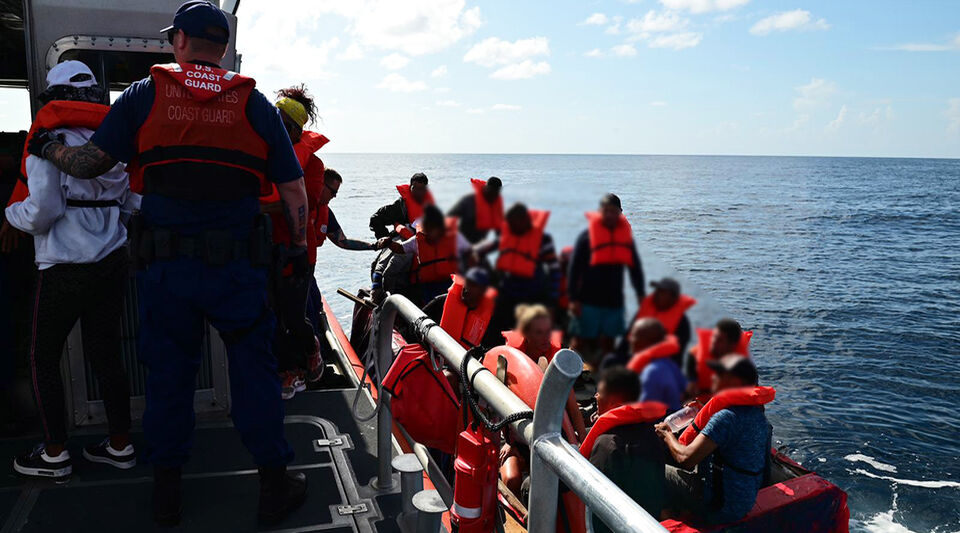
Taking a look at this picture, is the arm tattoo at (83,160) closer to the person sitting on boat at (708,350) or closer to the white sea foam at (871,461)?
the person sitting on boat at (708,350)

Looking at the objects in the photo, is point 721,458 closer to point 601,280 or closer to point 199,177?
point 199,177

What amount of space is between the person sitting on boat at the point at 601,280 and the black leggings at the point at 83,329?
269cm

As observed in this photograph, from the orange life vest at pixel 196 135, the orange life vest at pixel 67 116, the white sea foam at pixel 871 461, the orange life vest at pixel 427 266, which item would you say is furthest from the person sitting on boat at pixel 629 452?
the white sea foam at pixel 871 461

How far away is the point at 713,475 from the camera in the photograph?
3668 millimetres

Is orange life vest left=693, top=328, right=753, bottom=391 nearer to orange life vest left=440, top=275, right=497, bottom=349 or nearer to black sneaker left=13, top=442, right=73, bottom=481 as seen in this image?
black sneaker left=13, top=442, right=73, bottom=481

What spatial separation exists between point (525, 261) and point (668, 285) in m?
0.16

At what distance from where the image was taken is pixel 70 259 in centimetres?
275

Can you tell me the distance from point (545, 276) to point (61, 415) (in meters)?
2.87

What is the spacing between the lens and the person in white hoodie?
2.66 m

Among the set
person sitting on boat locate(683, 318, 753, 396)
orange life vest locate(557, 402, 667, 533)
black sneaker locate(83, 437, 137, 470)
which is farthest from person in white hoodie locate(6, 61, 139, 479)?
person sitting on boat locate(683, 318, 753, 396)

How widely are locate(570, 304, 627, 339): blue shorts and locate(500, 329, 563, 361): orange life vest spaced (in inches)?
1.2

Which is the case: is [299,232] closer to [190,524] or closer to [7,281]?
[190,524]

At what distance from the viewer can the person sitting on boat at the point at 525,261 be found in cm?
70

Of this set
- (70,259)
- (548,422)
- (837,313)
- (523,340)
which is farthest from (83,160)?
(837,313)
